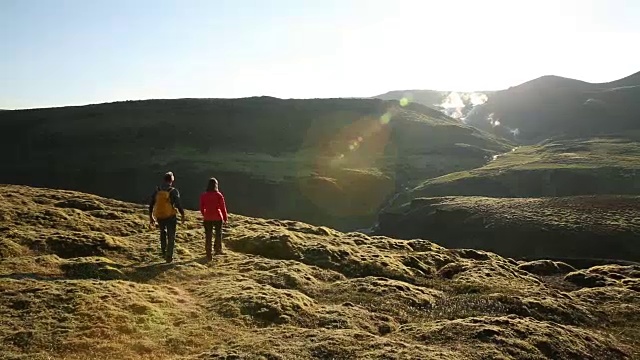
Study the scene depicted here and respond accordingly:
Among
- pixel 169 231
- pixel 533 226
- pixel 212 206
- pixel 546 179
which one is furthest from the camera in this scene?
pixel 546 179

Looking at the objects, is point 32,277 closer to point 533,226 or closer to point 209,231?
point 209,231

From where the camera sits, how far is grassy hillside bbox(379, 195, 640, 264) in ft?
231

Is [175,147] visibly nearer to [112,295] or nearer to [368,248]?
[368,248]

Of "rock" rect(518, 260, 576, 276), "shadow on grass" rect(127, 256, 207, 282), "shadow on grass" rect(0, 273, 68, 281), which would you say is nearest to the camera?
"shadow on grass" rect(0, 273, 68, 281)

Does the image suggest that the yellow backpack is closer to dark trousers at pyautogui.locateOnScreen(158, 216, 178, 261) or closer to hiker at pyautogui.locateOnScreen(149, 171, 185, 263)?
hiker at pyautogui.locateOnScreen(149, 171, 185, 263)

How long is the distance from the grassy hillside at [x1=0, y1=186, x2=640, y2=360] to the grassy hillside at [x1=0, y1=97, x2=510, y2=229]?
77.5m

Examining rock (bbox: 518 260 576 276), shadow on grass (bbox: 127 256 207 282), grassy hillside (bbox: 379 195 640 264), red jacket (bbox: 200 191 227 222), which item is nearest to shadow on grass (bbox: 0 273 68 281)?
shadow on grass (bbox: 127 256 207 282)

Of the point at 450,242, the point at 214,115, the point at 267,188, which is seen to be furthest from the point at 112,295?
the point at 214,115

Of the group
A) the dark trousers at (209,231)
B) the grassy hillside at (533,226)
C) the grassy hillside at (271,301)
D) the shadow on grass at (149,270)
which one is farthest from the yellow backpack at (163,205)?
the grassy hillside at (533,226)

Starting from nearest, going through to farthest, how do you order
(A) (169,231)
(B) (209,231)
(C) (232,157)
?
(A) (169,231), (B) (209,231), (C) (232,157)

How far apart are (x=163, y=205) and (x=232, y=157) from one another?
135 m

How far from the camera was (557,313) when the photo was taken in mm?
22234

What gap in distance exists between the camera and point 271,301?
19.1 metres

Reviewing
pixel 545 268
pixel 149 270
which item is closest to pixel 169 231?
pixel 149 270
